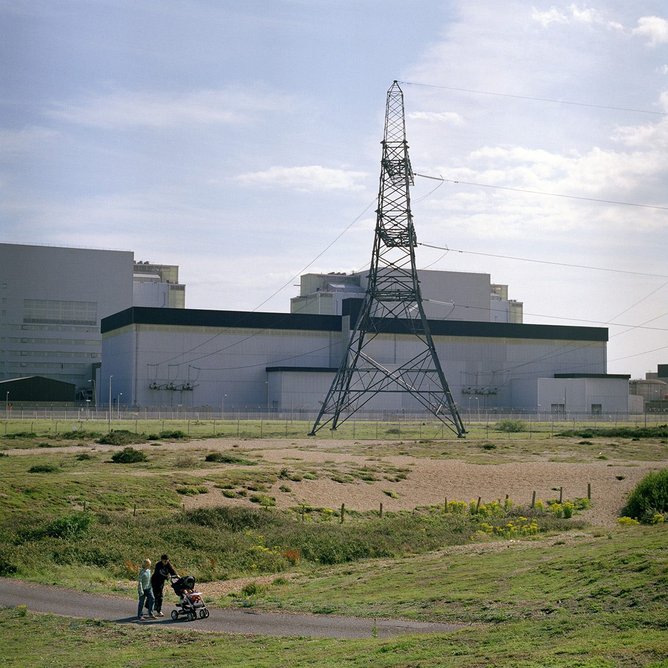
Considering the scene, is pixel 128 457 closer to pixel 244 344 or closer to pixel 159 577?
pixel 159 577

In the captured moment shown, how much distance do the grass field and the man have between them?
1250 mm

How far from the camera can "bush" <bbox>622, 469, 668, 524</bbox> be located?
38766 millimetres

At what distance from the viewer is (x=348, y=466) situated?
57.0m

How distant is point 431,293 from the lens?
446 ft

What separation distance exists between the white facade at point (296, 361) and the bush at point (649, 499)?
7737cm

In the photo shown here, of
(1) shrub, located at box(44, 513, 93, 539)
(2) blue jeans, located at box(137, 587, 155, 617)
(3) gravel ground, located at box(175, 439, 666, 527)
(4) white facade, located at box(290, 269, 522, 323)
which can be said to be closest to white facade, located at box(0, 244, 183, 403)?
(4) white facade, located at box(290, 269, 522, 323)

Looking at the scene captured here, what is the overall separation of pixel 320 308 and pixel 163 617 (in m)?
114

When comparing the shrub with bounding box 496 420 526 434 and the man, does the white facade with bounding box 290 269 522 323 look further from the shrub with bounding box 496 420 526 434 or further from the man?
the man

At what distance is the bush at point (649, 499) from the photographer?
38766mm

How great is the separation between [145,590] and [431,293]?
115 metres

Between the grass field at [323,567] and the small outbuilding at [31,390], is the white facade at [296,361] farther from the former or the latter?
the grass field at [323,567]

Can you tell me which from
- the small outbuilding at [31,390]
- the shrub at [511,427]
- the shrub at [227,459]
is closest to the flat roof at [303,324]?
the small outbuilding at [31,390]

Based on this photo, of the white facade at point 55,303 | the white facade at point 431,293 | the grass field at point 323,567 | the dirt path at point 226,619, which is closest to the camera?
the grass field at point 323,567

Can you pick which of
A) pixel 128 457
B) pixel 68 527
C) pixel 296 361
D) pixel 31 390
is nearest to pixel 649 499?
pixel 68 527
